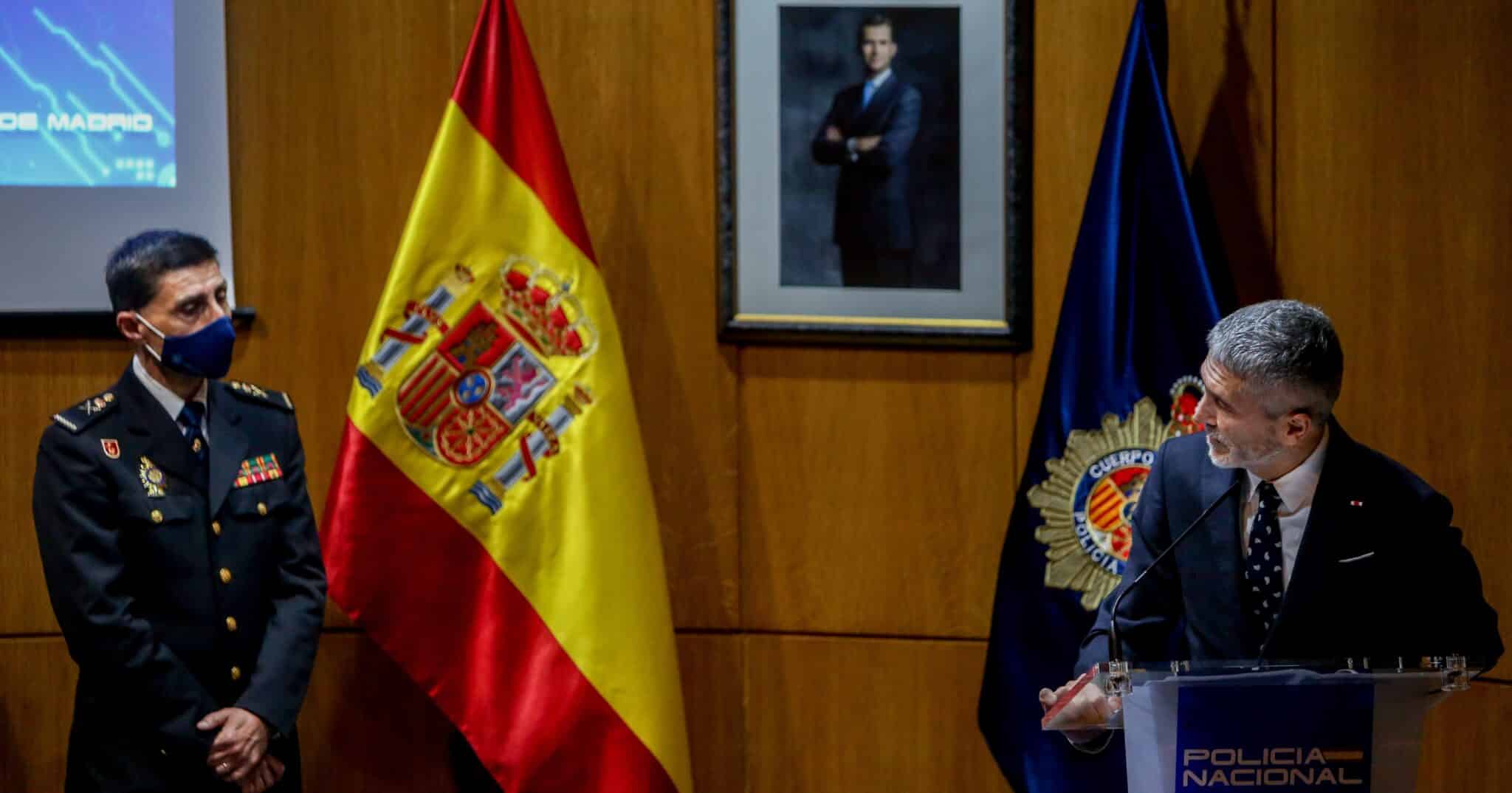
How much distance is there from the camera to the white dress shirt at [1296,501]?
2055 millimetres

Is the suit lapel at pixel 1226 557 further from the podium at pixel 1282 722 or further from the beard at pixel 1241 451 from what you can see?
the podium at pixel 1282 722

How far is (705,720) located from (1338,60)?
6.75 feet

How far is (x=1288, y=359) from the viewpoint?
1985 mm

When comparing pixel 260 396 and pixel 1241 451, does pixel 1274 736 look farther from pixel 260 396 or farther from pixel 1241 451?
pixel 260 396

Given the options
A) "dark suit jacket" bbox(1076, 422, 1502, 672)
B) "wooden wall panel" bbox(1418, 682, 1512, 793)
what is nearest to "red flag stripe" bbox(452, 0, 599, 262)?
"dark suit jacket" bbox(1076, 422, 1502, 672)

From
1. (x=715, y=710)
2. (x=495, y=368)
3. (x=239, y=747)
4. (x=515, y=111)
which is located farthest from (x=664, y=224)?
(x=239, y=747)

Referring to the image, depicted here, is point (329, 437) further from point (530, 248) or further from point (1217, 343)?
point (1217, 343)

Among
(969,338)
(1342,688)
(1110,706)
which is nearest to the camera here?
(1342,688)

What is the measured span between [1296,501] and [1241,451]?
11cm

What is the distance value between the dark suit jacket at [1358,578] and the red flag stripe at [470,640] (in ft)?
4.54

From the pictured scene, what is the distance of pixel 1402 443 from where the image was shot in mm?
3154

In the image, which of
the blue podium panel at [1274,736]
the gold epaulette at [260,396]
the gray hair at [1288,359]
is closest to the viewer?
the blue podium panel at [1274,736]

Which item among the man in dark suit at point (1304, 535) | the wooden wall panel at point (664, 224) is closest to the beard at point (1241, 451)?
the man in dark suit at point (1304, 535)

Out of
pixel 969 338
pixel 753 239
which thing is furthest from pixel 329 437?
pixel 969 338
